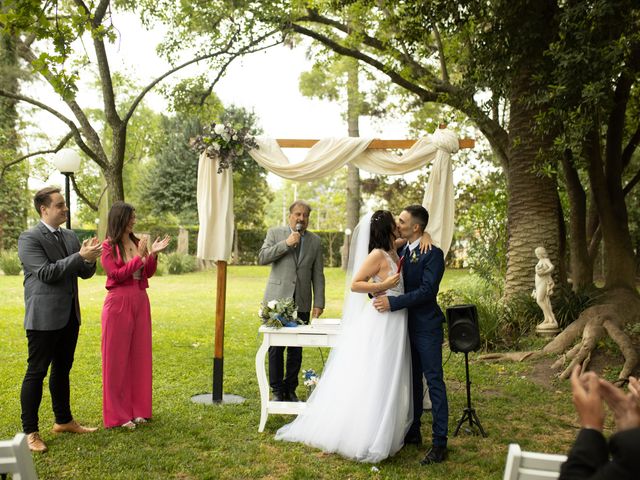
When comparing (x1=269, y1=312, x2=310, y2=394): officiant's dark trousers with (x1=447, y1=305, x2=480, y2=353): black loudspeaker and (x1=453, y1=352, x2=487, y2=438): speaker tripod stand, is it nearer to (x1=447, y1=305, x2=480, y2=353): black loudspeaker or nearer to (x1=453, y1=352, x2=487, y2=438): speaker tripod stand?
(x1=447, y1=305, x2=480, y2=353): black loudspeaker

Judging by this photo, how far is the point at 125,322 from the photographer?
5.56 meters

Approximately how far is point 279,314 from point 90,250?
1827 mm

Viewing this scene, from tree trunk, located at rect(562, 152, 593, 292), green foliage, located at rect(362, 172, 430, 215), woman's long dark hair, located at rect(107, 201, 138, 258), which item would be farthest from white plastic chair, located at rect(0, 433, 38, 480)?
green foliage, located at rect(362, 172, 430, 215)

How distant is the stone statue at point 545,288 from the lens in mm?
8898

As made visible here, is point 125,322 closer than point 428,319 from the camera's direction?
No

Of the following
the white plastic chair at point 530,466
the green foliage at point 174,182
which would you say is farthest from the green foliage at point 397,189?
the white plastic chair at point 530,466

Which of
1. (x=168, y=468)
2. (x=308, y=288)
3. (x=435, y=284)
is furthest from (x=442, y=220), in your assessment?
(x=168, y=468)

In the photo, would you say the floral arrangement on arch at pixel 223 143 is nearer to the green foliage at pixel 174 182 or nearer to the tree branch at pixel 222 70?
the tree branch at pixel 222 70

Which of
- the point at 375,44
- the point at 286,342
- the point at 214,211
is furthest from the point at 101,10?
the point at 286,342

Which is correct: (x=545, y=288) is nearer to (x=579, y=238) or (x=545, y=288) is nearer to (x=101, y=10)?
(x=579, y=238)

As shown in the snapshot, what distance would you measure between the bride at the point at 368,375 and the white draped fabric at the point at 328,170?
1.75 metres

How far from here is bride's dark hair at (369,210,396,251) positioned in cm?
511

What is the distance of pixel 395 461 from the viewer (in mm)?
4922

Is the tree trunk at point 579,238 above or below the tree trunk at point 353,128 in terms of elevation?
below
